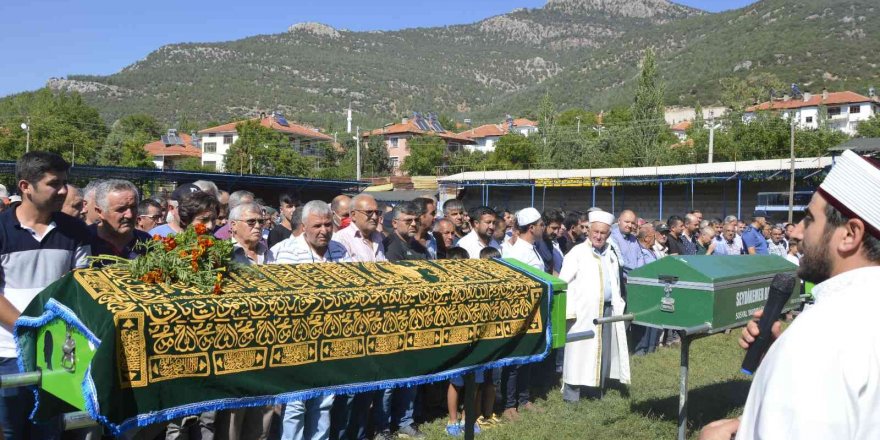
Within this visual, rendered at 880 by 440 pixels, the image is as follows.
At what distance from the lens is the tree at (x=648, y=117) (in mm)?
53375

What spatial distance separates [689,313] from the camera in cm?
551

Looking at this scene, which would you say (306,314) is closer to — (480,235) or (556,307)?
(556,307)

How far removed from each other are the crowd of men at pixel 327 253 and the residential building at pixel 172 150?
245 ft

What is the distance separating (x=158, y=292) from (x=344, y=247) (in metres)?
2.46

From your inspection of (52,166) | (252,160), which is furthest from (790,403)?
(252,160)

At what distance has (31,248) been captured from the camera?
384cm

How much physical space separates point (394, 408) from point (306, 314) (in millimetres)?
2840

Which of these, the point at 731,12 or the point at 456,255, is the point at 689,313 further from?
the point at 731,12

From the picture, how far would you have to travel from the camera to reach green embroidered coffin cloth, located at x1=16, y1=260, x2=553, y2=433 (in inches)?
118

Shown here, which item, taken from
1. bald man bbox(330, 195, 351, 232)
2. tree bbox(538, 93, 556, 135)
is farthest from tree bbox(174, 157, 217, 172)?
bald man bbox(330, 195, 351, 232)

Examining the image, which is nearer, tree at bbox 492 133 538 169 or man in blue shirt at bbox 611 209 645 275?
man in blue shirt at bbox 611 209 645 275

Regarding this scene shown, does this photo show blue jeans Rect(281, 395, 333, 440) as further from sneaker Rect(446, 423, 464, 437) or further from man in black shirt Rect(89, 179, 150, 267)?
man in black shirt Rect(89, 179, 150, 267)

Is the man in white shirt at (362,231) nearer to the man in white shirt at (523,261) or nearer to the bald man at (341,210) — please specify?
the bald man at (341,210)

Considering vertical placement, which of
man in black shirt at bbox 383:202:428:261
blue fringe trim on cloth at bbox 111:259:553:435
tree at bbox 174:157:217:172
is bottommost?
blue fringe trim on cloth at bbox 111:259:553:435
